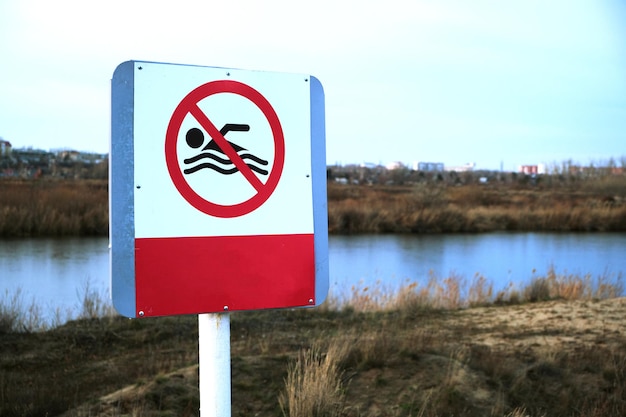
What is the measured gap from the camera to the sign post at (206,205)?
5.41 feet

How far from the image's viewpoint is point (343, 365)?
13.3ft

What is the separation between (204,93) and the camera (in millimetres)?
1712

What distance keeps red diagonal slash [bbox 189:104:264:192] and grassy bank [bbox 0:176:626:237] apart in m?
18.2

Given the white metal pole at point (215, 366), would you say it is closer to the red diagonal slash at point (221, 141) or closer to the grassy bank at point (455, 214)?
the red diagonal slash at point (221, 141)

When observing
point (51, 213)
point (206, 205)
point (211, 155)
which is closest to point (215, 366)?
point (206, 205)

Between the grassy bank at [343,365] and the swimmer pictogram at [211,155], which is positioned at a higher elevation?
the swimmer pictogram at [211,155]

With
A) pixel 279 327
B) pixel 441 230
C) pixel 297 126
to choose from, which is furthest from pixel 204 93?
pixel 441 230

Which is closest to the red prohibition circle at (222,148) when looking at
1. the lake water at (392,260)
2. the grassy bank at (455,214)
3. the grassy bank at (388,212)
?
the lake water at (392,260)

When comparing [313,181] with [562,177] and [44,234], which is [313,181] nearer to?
[44,234]

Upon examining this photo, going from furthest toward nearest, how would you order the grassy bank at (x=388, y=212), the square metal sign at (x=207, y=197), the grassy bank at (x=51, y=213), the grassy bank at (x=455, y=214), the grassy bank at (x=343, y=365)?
the grassy bank at (x=455, y=214)
the grassy bank at (x=388, y=212)
the grassy bank at (x=51, y=213)
the grassy bank at (x=343, y=365)
the square metal sign at (x=207, y=197)

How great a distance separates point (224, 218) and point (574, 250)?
19.1 metres

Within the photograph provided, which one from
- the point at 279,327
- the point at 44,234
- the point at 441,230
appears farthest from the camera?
the point at 441,230

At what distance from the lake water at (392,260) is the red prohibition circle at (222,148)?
7.27 m

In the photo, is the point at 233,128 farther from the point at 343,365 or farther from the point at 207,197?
the point at 343,365
